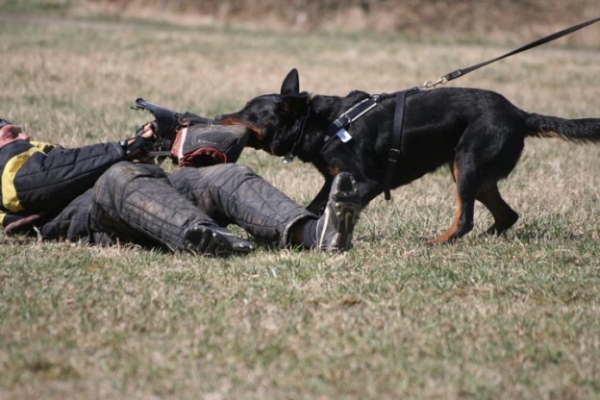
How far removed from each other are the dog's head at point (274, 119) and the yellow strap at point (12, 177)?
4.41 ft

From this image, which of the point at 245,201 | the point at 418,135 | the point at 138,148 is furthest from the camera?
the point at 418,135

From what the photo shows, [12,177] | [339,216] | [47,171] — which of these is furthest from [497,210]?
[12,177]

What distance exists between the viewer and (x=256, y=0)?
31.0 meters

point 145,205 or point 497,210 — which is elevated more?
point 145,205

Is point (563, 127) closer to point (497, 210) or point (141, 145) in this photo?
point (497, 210)

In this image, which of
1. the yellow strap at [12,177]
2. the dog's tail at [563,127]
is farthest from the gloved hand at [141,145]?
the dog's tail at [563,127]

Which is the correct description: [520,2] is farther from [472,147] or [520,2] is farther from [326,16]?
[472,147]

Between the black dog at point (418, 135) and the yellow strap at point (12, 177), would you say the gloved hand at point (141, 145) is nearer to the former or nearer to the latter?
the yellow strap at point (12, 177)

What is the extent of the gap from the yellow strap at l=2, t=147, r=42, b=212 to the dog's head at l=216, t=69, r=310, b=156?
1.34 meters

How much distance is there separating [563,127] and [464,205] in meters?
0.84

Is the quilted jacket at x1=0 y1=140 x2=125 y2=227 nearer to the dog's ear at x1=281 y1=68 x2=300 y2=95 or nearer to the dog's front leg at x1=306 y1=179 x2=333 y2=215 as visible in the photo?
the dog's front leg at x1=306 y1=179 x2=333 y2=215

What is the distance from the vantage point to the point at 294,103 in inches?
228

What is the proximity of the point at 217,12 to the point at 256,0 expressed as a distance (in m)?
1.38

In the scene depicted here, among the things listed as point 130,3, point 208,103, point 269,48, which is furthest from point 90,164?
point 130,3
